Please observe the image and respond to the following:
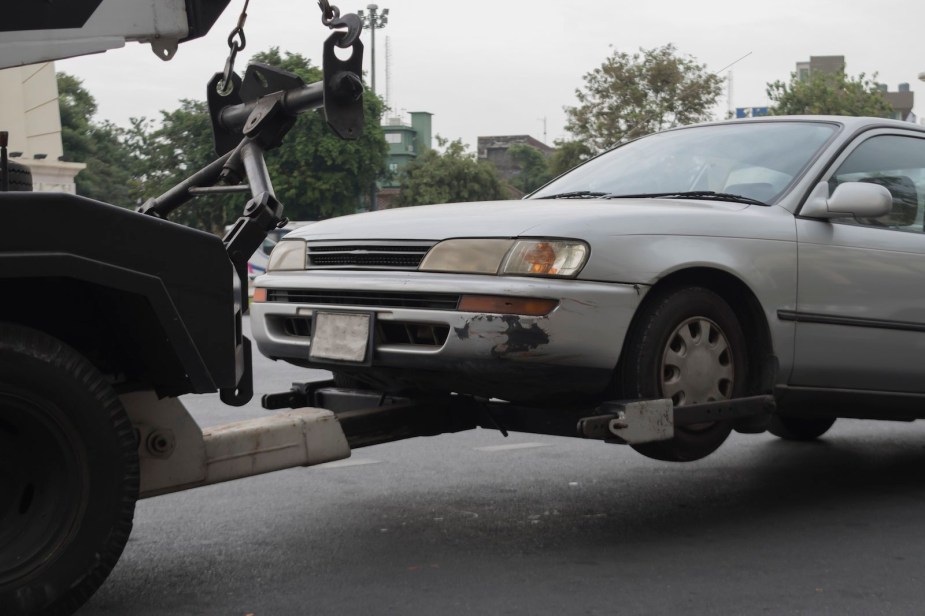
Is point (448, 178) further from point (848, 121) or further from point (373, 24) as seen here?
point (848, 121)

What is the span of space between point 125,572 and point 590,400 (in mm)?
1818

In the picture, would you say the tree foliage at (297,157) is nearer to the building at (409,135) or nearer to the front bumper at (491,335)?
the building at (409,135)

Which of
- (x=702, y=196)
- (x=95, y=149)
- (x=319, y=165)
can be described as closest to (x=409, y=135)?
(x=95, y=149)

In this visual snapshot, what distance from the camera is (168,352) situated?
3.71 metres

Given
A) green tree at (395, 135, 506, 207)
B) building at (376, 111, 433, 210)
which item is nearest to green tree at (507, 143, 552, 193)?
building at (376, 111, 433, 210)

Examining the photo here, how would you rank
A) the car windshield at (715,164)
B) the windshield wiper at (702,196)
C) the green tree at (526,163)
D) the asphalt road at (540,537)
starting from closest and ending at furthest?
the asphalt road at (540,537)
the windshield wiper at (702,196)
the car windshield at (715,164)
the green tree at (526,163)

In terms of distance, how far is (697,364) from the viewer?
472 cm

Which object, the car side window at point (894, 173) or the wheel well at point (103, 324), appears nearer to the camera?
the wheel well at point (103, 324)

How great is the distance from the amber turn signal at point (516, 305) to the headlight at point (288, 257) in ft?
3.60

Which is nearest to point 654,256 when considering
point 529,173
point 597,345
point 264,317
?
point 597,345

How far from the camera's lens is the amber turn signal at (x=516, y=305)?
4348 mm

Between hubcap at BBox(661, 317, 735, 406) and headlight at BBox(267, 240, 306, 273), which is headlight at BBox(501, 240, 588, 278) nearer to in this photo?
hubcap at BBox(661, 317, 735, 406)

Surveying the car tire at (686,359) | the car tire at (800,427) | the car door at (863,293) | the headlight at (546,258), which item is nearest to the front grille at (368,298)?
the headlight at (546,258)

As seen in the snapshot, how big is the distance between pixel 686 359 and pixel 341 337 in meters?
1.33
